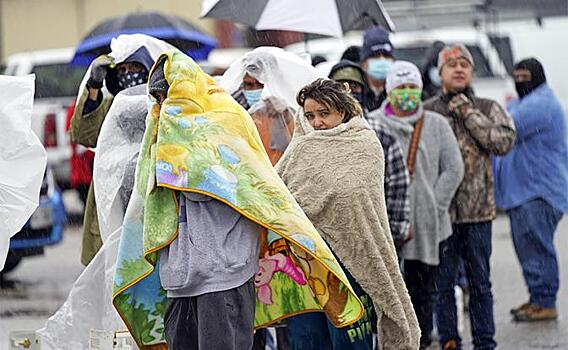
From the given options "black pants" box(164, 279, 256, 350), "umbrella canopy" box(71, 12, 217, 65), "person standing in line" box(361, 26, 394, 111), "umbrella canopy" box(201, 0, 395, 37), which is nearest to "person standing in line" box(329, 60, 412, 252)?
"person standing in line" box(361, 26, 394, 111)

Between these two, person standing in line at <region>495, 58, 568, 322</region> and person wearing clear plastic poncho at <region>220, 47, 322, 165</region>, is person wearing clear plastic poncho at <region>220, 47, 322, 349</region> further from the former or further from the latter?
person standing in line at <region>495, 58, 568, 322</region>

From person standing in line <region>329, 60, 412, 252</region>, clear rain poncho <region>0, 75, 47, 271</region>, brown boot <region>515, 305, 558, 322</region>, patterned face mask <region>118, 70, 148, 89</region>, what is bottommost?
brown boot <region>515, 305, 558, 322</region>

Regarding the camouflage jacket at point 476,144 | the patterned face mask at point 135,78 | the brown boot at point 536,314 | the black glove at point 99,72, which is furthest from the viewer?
the brown boot at point 536,314

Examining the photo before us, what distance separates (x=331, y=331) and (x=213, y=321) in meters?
1.33

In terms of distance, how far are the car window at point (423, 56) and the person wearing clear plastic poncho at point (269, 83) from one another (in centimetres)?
1077

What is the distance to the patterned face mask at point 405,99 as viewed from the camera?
28.9ft

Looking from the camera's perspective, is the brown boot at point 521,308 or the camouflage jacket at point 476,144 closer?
the camouflage jacket at point 476,144

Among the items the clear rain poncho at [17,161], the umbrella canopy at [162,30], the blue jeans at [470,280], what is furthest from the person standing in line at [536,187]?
the clear rain poncho at [17,161]

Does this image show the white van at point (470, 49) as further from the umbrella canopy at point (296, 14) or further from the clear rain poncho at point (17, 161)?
the clear rain poncho at point (17, 161)

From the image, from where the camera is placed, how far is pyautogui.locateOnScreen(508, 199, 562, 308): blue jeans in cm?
1048

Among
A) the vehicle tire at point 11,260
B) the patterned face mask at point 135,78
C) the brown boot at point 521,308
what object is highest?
the patterned face mask at point 135,78

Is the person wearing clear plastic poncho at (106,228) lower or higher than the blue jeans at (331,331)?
higher

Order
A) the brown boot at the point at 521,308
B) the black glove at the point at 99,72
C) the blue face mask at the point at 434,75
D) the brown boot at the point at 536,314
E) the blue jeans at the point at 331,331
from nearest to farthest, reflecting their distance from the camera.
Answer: the blue jeans at the point at 331,331, the black glove at the point at 99,72, the brown boot at the point at 536,314, the brown boot at the point at 521,308, the blue face mask at the point at 434,75

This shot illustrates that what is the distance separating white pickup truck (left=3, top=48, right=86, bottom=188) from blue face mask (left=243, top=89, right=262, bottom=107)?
10.7 m
